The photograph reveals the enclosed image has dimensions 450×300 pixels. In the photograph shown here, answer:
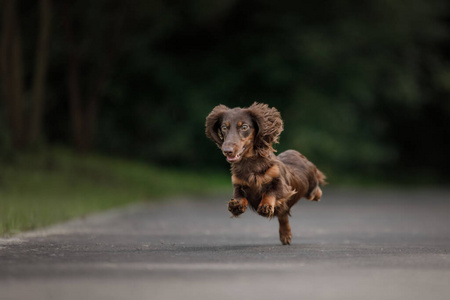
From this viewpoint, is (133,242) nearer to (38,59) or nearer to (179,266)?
(179,266)

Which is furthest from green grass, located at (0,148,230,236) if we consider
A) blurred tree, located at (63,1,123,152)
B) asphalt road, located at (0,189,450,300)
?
blurred tree, located at (63,1,123,152)

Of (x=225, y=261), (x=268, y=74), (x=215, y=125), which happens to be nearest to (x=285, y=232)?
(x=215, y=125)

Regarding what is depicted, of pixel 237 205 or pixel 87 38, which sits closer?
pixel 237 205

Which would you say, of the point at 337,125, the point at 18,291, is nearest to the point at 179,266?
the point at 18,291

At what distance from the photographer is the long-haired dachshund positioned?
10.4 m

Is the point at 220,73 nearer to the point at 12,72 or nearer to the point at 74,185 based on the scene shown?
the point at 12,72

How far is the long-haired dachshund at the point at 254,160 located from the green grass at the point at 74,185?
12.6 ft

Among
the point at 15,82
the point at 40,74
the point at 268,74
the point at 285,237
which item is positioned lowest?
the point at 285,237

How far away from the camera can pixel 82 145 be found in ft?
111

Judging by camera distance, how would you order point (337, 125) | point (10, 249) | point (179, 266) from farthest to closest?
point (337, 125) < point (10, 249) < point (179, 266)

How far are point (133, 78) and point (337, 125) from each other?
9043 millimetres

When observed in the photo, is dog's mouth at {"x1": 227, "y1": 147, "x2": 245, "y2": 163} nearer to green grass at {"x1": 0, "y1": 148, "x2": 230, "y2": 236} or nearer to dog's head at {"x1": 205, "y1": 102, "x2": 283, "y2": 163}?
dog's head at {"x1": 205, "y1": 102, "x2": 283, "y2": 163}

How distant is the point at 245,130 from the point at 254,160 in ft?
1.20

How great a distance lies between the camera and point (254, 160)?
1069 cm
